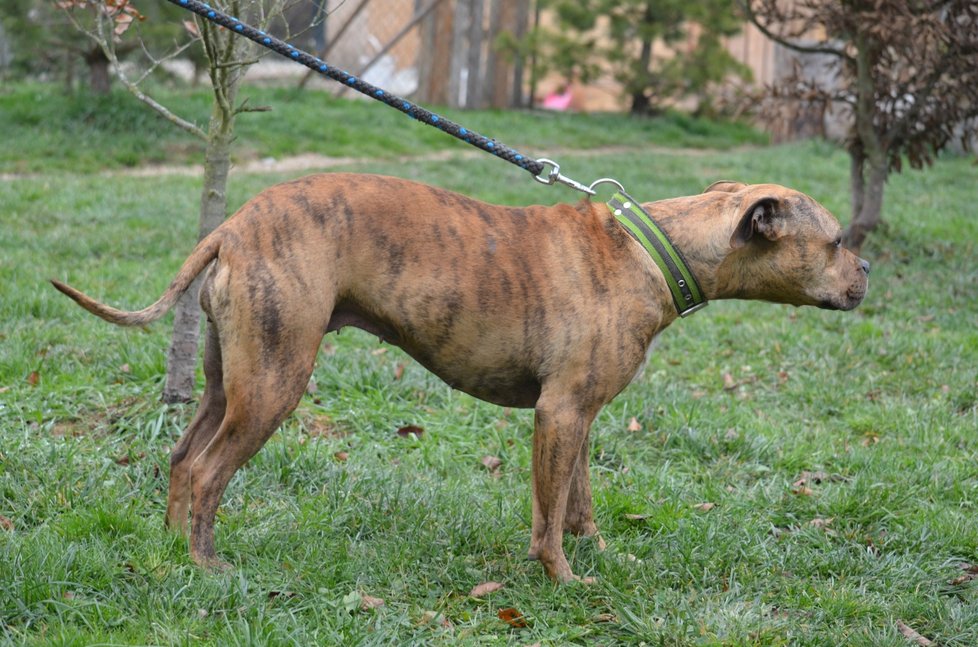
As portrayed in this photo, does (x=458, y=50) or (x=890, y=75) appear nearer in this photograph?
(x=890, y=75)

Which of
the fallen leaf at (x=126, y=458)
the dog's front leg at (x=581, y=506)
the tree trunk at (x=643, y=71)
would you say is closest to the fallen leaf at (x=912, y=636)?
the dog's front leg at (x=581, y=506)

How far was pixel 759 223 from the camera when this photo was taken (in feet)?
13.3

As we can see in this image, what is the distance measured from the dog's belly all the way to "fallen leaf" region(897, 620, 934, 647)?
1576 millimetres

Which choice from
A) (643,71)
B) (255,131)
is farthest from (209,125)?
(643,71)

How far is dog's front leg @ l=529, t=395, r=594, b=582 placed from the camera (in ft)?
13.0

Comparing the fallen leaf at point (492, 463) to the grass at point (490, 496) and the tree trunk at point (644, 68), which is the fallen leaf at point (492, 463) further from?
the tree trunk at point (644, 68)

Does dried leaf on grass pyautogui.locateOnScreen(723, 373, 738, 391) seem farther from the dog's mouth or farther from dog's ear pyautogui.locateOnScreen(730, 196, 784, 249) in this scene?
dog's ear pyautogui.locateOnScreen(730, 196, 784, 249)

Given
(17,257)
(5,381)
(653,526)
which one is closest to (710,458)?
(653,526)

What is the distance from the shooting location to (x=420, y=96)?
1725cm

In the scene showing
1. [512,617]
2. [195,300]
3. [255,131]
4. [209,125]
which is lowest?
[512,617]

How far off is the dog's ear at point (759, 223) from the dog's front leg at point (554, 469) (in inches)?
34.4

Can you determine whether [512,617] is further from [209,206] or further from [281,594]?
[209,206]

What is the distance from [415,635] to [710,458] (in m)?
2.33

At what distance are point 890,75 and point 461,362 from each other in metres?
6.84
